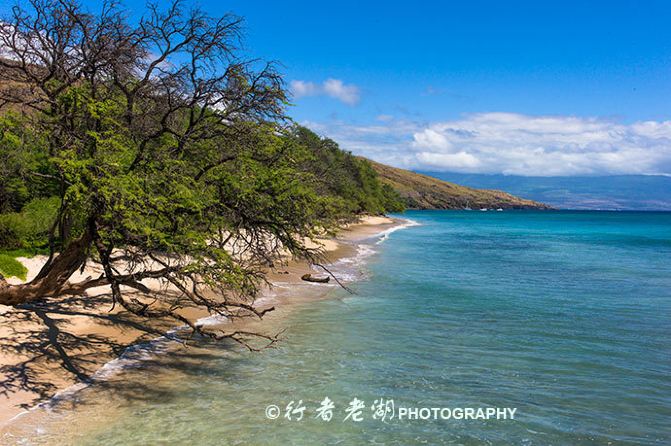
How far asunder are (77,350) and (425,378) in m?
8.35

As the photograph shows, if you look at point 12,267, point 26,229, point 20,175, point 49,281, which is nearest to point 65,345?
point 49,281

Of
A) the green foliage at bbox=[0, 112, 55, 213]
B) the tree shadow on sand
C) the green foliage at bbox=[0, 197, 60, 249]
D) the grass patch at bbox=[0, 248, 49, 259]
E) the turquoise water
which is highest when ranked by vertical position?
the green foliage at bbox=[0, 112, 55, 213]

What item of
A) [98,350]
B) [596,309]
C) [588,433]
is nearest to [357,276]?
[596,309]

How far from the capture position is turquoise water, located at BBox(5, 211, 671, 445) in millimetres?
9078

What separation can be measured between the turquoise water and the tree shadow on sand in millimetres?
311

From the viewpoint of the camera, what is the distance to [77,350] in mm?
12031

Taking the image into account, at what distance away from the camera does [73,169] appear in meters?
9.67

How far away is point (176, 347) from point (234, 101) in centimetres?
659

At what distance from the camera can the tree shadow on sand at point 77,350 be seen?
10.2 m

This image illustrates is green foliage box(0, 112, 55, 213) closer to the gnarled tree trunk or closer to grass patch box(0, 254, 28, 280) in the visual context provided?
grass patch box(0, 254, 28, 280)

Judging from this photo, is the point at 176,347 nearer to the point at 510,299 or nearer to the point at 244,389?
the point at 244,389

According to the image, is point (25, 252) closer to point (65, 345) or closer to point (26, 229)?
point (26, 229)

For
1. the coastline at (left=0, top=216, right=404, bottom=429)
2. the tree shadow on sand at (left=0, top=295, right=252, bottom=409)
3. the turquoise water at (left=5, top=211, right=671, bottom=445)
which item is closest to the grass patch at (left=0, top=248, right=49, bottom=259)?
the coastline at (left=0, top=216, right=404, bottom=429)

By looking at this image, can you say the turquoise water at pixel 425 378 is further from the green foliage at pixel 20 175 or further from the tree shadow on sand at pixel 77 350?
the green foliage at pixel 20 175
